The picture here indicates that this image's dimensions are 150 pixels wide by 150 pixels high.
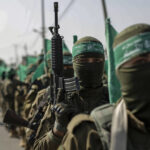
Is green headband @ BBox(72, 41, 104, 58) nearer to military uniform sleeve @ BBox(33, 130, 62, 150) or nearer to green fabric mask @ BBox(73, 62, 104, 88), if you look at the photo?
green fabric mask @ BBox(73, 62, 104, 88)

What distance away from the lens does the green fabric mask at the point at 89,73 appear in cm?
268

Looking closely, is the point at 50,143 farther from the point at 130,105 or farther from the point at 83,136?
the point at 130,105

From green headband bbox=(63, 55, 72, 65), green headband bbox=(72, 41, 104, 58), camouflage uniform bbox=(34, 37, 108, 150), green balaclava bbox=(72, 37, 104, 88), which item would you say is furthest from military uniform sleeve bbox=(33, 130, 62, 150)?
green headband bbox=(63, 55, 72, 65)

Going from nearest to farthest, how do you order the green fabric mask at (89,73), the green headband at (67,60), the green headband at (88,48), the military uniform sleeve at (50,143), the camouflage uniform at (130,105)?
the camouflage uniform at (130,105) → the military uniform sleeve at (50,143) → the green fabric mask at (89,73) → the green headband at (88,48) → the green headband at (67,60)

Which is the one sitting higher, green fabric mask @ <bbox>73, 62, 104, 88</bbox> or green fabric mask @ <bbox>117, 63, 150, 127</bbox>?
green fabric mask @ <bbox>73, 62, 104, 88</bbox>

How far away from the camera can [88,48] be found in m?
2.79

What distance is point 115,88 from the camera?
285cm

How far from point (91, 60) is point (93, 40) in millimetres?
275

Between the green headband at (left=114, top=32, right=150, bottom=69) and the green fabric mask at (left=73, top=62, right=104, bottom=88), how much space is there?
1046mm

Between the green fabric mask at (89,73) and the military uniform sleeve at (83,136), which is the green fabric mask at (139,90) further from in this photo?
the green fabric mask at (89,73)

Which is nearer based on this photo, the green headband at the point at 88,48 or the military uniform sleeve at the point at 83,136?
the military uniform sleeve at the point at 83,136

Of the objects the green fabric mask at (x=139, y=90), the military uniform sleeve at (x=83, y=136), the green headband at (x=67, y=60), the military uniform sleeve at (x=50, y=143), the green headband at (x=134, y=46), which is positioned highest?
the green headband at (x=67, y=60)

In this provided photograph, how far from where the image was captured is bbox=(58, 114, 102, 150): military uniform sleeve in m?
1.58

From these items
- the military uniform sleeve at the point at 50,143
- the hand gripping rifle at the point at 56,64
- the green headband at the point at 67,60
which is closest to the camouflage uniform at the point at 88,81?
the hand gripping rifle at the point at 56,64
